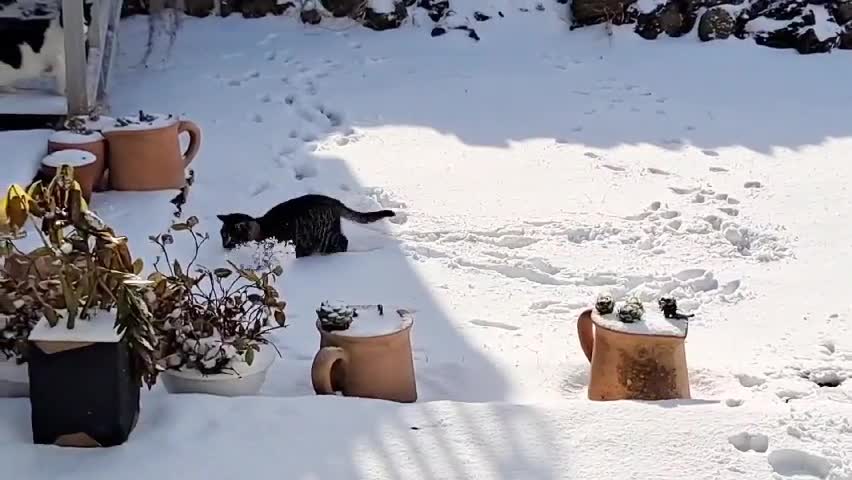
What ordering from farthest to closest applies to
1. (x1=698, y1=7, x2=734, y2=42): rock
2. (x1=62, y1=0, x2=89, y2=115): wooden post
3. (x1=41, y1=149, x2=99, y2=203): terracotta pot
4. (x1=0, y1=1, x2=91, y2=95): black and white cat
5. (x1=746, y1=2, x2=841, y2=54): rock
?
(x1=698, y1=7, x2=734, y2=42): rock < (x1=746, y1=2, x2=841, y2=54): rock < (x1=0, y1=1, x2=91, y2=95): black and white cat < (x1=62, y1=0, x2=89, y2=115): wooden post < (x1=41, y1=149, x2=99, y2=203): terracotta pot

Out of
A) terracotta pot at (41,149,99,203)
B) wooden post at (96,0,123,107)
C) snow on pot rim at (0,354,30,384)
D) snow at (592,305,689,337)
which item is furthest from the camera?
wooden post at (96,0,123,107)

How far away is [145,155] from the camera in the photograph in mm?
4098

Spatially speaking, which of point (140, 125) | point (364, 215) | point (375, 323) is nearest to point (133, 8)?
point (140, 125)

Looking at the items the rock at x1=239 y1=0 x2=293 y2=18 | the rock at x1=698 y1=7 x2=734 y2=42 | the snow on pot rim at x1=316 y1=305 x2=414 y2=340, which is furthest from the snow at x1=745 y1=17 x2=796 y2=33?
the snow on pot rim at x1=316 y1=305 x2=414 y2=340

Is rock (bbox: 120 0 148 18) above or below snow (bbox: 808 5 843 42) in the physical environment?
below

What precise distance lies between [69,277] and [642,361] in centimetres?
139

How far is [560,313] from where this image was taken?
3553 millimetres

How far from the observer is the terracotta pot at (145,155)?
4.08 m

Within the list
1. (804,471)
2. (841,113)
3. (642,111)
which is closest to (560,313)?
(804,471)

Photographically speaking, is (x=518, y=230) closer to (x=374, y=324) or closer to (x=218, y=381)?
(x=374, y=324)

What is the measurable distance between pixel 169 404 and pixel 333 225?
158 cm

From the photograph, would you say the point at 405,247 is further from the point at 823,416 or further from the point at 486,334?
the point at 823,416

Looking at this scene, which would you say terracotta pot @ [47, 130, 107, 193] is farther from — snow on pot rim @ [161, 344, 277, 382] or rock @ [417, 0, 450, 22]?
rock @ [417, 0, 450, 22]

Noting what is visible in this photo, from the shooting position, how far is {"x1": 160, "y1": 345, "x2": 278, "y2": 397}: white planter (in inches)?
96.6
